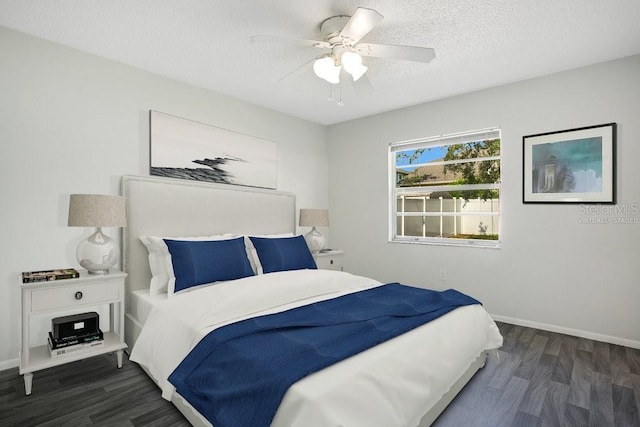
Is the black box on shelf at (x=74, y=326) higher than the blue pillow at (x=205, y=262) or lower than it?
lower

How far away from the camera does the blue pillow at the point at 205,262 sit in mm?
2682

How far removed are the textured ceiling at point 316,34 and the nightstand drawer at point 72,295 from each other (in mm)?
1854

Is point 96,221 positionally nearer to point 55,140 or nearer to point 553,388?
point 55,140

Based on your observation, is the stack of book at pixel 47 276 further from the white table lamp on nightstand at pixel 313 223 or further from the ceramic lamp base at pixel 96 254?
the white table lamp on nightstand at pixel 313 223

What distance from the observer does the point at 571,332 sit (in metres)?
3.22

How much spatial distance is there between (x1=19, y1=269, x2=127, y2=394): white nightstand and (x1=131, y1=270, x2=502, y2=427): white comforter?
0.42m

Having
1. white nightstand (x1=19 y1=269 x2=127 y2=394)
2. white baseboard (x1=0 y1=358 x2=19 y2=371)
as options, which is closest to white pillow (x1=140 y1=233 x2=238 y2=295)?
white nightstand (x1=19 y1=269 x2=127 y2=394)

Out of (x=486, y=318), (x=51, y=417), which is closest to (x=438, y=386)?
(x=486, y=318)

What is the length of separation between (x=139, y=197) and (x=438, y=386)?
2708mm

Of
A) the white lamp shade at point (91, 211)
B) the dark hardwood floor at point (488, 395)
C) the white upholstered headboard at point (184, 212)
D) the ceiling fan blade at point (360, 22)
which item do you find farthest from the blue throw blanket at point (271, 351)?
the ceiling fan blade at point (360, 22)

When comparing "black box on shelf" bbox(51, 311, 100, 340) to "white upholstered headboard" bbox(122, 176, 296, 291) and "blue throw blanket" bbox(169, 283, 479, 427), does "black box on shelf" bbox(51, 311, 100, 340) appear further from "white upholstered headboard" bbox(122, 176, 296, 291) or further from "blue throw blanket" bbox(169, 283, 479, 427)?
"blue throw blanket" bbox(169, 283, 479, 427)

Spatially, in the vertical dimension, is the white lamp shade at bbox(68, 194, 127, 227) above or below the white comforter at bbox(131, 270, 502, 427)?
above

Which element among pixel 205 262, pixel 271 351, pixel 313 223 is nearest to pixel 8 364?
pixel 205 262

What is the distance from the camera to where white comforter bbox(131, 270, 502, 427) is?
1.28m
